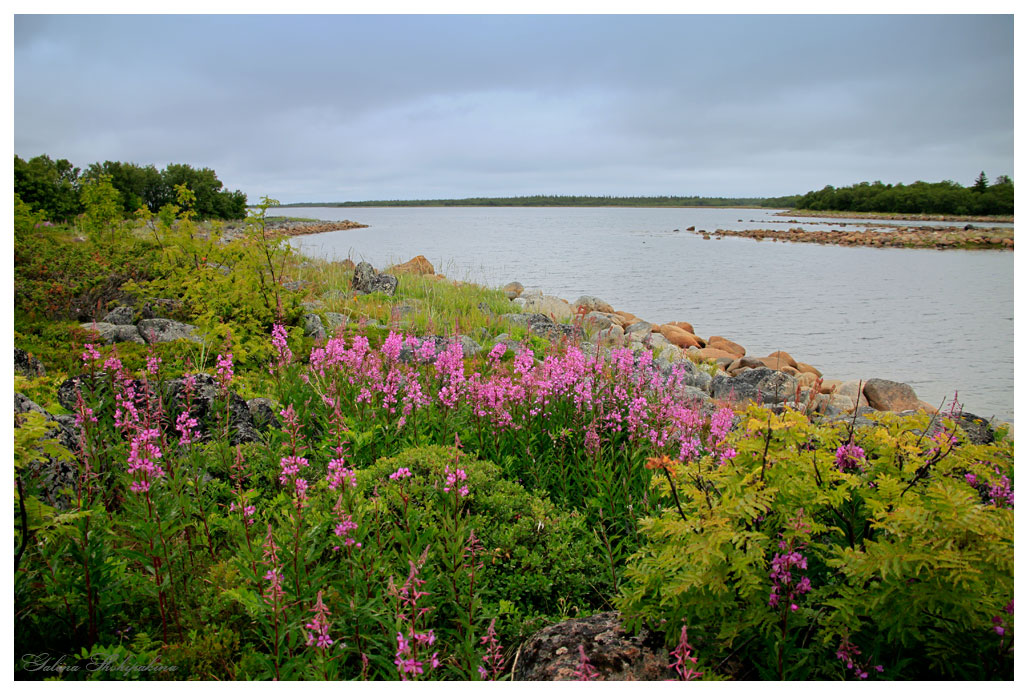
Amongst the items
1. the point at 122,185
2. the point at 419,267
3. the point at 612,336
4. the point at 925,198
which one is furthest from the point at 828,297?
the point at 122,185

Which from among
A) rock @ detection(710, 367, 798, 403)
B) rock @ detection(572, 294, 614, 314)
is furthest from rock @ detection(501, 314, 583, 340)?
rock @ detection(572, 294, 614, 314)

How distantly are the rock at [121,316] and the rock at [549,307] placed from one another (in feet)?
26.7

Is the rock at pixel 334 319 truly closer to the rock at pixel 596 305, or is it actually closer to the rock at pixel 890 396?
the rock at pixel 890 396

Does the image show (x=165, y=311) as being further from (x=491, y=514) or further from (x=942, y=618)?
(x=942, y=618)

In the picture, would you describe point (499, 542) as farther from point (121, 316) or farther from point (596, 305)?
point (596, 305)

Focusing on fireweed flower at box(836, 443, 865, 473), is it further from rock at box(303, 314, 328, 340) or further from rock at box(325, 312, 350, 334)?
rock at box(325, 312, 350, 334)

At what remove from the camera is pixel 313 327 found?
9250 millimetres

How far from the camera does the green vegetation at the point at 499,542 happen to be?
211cm

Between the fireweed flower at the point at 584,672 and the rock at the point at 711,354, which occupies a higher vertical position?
the fireweed flower at the point at 584,672

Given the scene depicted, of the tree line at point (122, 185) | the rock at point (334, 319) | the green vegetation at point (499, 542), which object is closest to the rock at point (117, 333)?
the rock at point (334, 319)

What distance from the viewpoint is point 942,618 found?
2.08m

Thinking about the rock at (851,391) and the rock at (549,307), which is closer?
the rock at (851,391)
